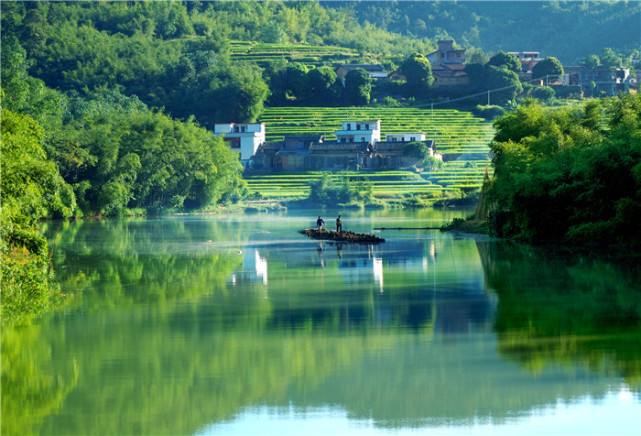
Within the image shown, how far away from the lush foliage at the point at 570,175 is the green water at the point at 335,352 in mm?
3049

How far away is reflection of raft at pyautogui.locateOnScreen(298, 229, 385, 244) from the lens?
36.0 metres

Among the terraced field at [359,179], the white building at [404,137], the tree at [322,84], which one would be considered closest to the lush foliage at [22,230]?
the terraced field at [359,179]

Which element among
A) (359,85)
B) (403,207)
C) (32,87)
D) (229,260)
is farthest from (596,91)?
(229,260)

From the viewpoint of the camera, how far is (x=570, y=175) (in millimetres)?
30656

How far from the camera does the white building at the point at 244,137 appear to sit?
97688mm

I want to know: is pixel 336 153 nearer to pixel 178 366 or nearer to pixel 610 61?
pixel 610 61

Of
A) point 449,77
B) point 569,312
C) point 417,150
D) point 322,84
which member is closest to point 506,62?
point 449,77

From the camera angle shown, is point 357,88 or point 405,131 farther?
point 357,88

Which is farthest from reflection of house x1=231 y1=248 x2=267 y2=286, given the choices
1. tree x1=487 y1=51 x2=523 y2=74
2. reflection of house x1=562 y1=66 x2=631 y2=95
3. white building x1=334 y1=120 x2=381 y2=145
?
reflection of house x1=562 y1=66 x2=631 y2=95

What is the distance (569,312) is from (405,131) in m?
83.8

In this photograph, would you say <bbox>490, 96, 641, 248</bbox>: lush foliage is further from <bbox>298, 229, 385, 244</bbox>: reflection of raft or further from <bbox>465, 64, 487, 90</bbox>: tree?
<bbox>465, 64, 487, 90</bbox>: tree

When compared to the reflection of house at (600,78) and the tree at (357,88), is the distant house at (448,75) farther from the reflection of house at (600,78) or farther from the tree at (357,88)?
the reflection of house at (600,78)

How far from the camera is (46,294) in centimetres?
2042

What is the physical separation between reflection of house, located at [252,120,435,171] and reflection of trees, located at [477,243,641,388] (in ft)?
209
